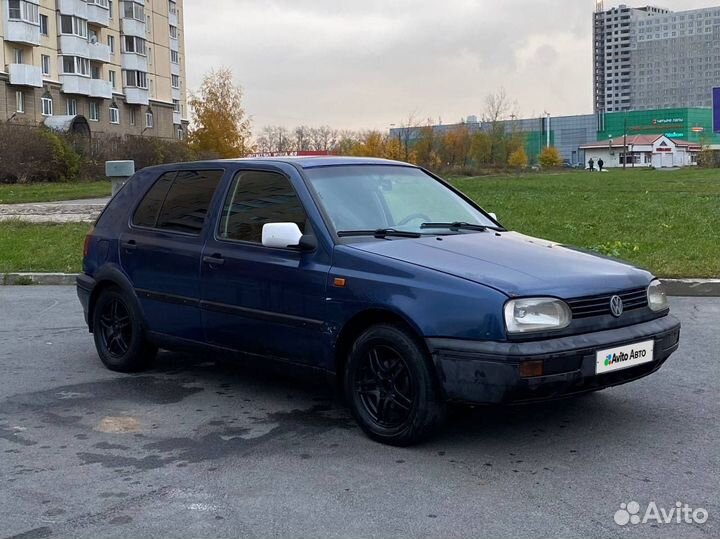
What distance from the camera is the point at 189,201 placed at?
20.9 feet

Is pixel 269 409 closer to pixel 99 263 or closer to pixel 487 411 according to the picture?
pixel 487 411

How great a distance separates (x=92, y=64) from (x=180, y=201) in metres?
66.3

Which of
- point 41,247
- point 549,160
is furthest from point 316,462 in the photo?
point 549,160

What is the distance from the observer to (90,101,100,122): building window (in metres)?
68.1

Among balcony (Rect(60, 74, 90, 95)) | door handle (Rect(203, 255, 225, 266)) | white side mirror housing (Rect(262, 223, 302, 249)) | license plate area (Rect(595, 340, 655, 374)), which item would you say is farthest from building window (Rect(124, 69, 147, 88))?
license plate area (Rect(595, 340, 655, 374))

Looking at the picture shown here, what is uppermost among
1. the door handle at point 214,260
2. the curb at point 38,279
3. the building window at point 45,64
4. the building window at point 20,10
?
the building window at point 20,10

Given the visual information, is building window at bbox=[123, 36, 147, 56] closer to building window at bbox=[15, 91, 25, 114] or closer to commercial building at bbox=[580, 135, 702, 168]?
building window at bbox=[15, 91, 25, 114]

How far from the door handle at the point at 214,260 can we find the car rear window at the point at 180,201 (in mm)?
288

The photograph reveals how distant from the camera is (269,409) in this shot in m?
5.77

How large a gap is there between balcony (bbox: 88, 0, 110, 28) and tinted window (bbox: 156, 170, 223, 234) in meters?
65.3

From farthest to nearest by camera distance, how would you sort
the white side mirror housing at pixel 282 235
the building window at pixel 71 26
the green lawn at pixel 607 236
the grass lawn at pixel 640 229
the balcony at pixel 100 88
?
the balcony at pixel 100 88
the building window at pixel 71 26
the green lawn at pixel 607 236
the grass lawn at pixel 640 229
the white side mirror housing at pixel 282 235

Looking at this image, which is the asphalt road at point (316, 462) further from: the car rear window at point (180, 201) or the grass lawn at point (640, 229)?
the grass lawn at point (640, 229)

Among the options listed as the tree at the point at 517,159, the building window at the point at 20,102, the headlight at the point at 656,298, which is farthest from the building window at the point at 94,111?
the headlight at the point at 656,298

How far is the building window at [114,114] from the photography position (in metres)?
71.3
